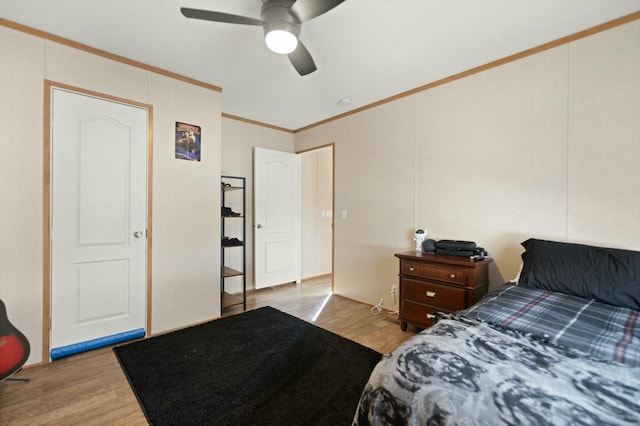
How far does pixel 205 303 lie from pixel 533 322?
9.50 ft

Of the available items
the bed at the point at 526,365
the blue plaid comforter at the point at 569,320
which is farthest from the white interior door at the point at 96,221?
the blue plaid comforter at the point at 569,320

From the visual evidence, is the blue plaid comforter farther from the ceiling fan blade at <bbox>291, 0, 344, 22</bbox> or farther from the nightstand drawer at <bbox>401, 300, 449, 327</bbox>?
the ceiling fan blade at <bbox>291, 0, 344, 22</bbox>

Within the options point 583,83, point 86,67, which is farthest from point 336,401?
point 86,67

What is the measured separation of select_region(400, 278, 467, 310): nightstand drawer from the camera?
7.93 ft

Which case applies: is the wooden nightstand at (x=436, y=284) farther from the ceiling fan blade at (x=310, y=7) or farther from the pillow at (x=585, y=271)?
the ceiling fan blade at (x=310, y=7)

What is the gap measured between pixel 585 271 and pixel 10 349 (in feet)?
11.9

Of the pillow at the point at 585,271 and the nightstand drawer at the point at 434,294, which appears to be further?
the nightstand drawer at the point at 434,294

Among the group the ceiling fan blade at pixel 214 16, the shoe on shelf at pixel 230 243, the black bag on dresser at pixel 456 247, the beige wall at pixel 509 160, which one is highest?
the ceiling fan blade at pixel 214 16

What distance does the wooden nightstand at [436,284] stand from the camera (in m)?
2.38

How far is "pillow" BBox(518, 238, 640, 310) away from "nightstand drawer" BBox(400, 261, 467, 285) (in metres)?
0.43

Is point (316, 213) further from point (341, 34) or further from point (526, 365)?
point (526, 365)

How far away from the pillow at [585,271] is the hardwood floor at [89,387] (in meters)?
1.30

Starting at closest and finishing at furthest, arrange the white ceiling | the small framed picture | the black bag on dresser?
1. the white ceiling
2. the black bag on dresser
3. the small framed picture

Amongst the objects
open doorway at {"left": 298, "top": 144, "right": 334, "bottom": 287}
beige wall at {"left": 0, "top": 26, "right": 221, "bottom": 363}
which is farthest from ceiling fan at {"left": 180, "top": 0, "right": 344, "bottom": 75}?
open doorway at {"left": 298, "top": 144, "right": 334, "bottom": 287}
